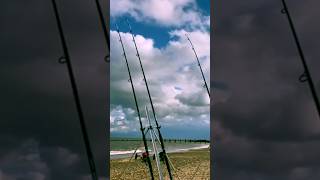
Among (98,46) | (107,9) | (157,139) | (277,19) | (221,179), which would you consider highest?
(277,19)

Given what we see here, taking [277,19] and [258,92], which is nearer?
[277,19]

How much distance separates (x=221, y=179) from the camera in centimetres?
488

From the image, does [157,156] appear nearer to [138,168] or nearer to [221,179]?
[221,179]

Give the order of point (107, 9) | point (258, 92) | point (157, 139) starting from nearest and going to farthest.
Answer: point (107, 9)
point (157, 139)
point (258, 92)

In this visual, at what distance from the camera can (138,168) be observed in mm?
11836

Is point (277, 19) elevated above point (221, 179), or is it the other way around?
point (277, 19)

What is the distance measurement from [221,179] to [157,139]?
3.80ft

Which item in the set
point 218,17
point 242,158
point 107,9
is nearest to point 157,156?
point 107,9

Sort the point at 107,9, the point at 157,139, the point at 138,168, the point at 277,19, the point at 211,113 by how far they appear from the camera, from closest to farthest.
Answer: the point at 107,9 < the point at 157,139 < the point at 211,113 < the point at 277,19 < the point at 138,168

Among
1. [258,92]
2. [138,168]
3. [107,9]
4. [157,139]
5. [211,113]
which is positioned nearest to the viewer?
[107,9]

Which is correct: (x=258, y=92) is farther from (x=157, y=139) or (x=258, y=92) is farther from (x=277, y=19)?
(x=157, y=139)

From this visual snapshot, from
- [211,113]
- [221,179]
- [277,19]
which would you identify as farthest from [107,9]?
A: [277,19]

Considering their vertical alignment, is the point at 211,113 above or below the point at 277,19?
below

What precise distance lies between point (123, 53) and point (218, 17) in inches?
43.9
